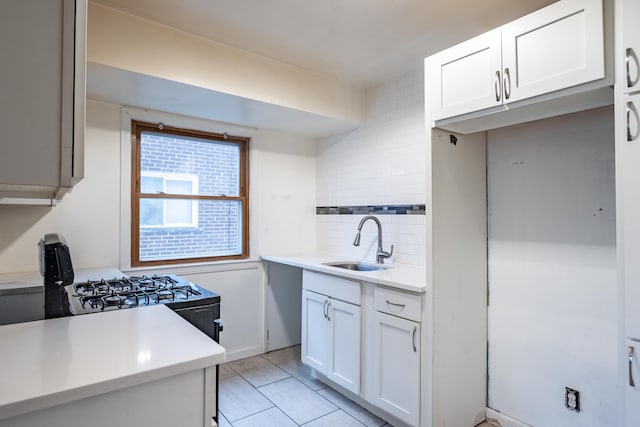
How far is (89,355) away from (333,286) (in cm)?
168

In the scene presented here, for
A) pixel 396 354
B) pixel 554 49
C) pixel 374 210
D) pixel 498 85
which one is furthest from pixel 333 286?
pixel 554 49

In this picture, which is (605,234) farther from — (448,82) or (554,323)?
(448,82)

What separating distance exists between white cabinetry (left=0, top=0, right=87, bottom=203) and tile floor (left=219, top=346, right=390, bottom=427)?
1.91 m

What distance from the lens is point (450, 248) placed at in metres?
2.00

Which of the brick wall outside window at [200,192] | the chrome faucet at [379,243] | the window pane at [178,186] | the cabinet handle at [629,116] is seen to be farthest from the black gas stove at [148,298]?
the cabinet handle at [629,116]

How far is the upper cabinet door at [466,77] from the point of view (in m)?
1.64

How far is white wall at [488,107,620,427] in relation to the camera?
176cm

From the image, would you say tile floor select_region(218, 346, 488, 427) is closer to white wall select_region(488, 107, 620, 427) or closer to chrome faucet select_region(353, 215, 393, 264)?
white wall select_region(488, 107, 620, 427)

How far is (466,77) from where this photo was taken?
5.77 ft

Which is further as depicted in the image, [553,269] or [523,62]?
[553,269]

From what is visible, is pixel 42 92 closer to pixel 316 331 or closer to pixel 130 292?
pixel 130 292

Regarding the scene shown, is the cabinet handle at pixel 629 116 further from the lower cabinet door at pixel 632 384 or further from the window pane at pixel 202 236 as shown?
the window pane at pixel 202 236

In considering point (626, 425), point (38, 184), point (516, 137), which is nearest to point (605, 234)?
point (516, 137)

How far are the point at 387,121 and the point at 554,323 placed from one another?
1.85 m
